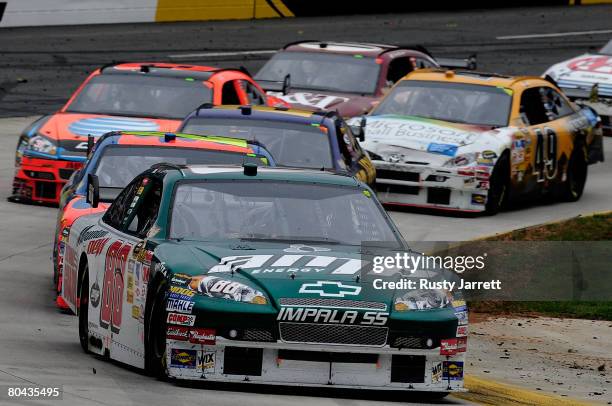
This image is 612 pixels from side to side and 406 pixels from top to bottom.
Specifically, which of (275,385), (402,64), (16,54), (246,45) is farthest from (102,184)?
(246,45)

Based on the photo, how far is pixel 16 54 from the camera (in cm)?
2723

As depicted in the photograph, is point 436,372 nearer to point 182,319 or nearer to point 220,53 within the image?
point 182,319

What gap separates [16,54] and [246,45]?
4.93 meters

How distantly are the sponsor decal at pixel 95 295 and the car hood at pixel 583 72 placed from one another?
49.6 ft

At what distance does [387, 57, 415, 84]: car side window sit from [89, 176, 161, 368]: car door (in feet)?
41.2

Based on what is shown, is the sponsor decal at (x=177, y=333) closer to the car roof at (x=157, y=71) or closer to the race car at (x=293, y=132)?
the race car at (x=293, y=132)

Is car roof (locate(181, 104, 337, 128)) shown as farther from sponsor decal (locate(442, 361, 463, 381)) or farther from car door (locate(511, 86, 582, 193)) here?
sponsor decal (locate(442, 361, 463, 381))

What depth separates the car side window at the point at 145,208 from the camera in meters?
9.53

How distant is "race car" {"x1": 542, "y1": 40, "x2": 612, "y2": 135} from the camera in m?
24.1

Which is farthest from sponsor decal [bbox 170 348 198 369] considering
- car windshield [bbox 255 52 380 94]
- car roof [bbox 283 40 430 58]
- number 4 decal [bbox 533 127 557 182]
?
car roof [bbox 283 40 430 58]

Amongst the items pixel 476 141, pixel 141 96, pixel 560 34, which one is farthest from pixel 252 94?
pixel 560 34

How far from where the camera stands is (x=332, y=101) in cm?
2150

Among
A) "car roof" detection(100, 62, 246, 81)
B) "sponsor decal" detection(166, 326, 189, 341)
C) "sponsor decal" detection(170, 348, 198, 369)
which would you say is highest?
"car roof" detection(100, 62, 246, 81)

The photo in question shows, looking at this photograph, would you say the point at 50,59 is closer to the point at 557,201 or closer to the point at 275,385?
the point at 557,201
